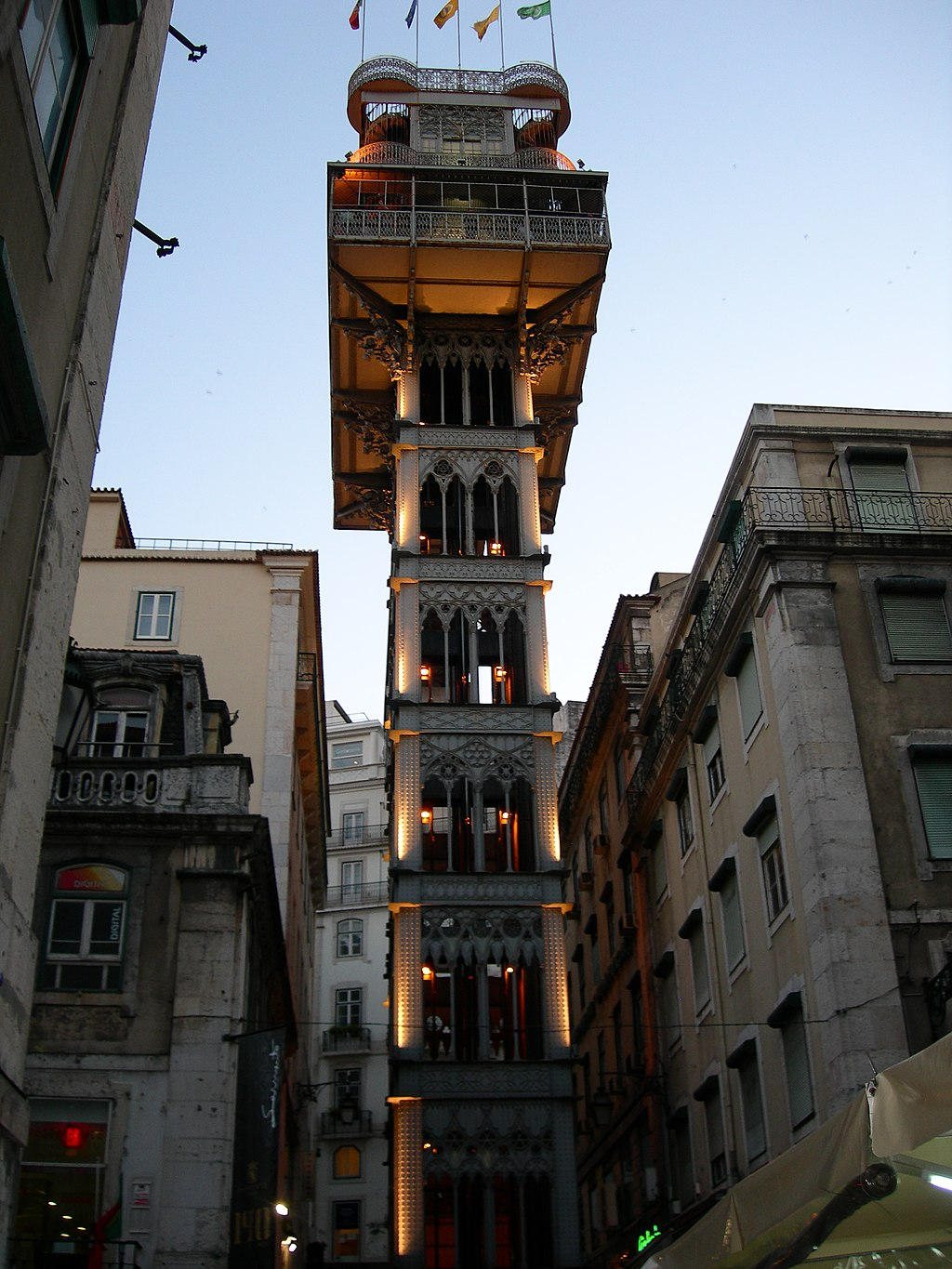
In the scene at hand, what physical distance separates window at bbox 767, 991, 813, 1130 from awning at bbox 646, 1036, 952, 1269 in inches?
307

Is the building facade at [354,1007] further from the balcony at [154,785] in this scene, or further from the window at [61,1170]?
the window at [61,1170]

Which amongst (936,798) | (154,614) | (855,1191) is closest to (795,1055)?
(936,798)

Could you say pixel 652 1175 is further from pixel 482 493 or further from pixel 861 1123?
pixel 861 1123

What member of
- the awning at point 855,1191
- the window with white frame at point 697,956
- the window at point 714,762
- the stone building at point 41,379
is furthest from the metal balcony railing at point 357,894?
the stone building at point 41,379

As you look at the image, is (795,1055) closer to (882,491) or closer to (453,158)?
(882,491)

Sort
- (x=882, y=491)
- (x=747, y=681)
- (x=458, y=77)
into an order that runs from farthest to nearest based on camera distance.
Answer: (x=458, y=77)
(x=747, y=681)
(x=882, y=491)

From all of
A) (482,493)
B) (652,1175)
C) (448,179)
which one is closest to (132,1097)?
(652,1175)

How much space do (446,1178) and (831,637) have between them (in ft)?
49.4

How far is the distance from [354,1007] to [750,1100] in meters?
44.3

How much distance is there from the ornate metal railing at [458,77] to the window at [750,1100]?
36446 mm

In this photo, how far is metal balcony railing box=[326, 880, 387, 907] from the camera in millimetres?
70844

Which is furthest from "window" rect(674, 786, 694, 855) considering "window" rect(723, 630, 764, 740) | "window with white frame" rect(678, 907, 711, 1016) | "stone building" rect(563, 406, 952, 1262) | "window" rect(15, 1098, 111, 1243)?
"window" rect(15, 1098, 111, 1243)

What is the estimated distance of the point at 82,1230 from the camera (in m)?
19.7

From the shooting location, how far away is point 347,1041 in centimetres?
6500
